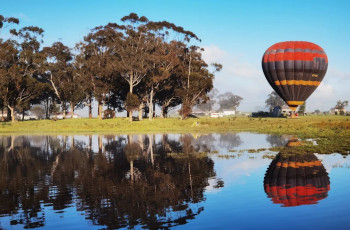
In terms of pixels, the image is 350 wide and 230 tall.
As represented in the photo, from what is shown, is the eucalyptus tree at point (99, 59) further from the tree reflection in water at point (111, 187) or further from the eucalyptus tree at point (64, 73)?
the tree reflection in water at point (111, 187)

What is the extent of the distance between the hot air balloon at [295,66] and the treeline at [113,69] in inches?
810

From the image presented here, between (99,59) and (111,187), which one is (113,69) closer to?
(99,59)

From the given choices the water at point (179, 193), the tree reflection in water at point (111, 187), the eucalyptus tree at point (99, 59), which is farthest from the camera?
the eucalyptus tree at point (99, 59)

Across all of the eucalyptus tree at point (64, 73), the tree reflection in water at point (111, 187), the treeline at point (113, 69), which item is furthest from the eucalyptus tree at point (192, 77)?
the tree reflection in water at point (111, 187)

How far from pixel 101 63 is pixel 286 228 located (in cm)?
8297

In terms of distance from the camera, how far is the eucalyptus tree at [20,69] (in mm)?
85312

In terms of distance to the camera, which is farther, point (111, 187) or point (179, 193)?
point (111, 187)

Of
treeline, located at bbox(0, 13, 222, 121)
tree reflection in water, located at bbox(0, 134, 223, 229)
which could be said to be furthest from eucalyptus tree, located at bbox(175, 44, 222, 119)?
tree reflection in water, located at bbox(0, 134, 223, 229)

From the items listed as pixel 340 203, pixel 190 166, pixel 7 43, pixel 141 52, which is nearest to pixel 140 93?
pixel 141 52

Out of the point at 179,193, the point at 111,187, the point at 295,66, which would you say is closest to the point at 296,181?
the point at 179,193

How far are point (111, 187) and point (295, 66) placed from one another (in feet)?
210

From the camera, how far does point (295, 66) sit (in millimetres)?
75250

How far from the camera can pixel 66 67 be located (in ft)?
326

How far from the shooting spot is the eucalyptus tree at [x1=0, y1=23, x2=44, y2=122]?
85.3 meters
